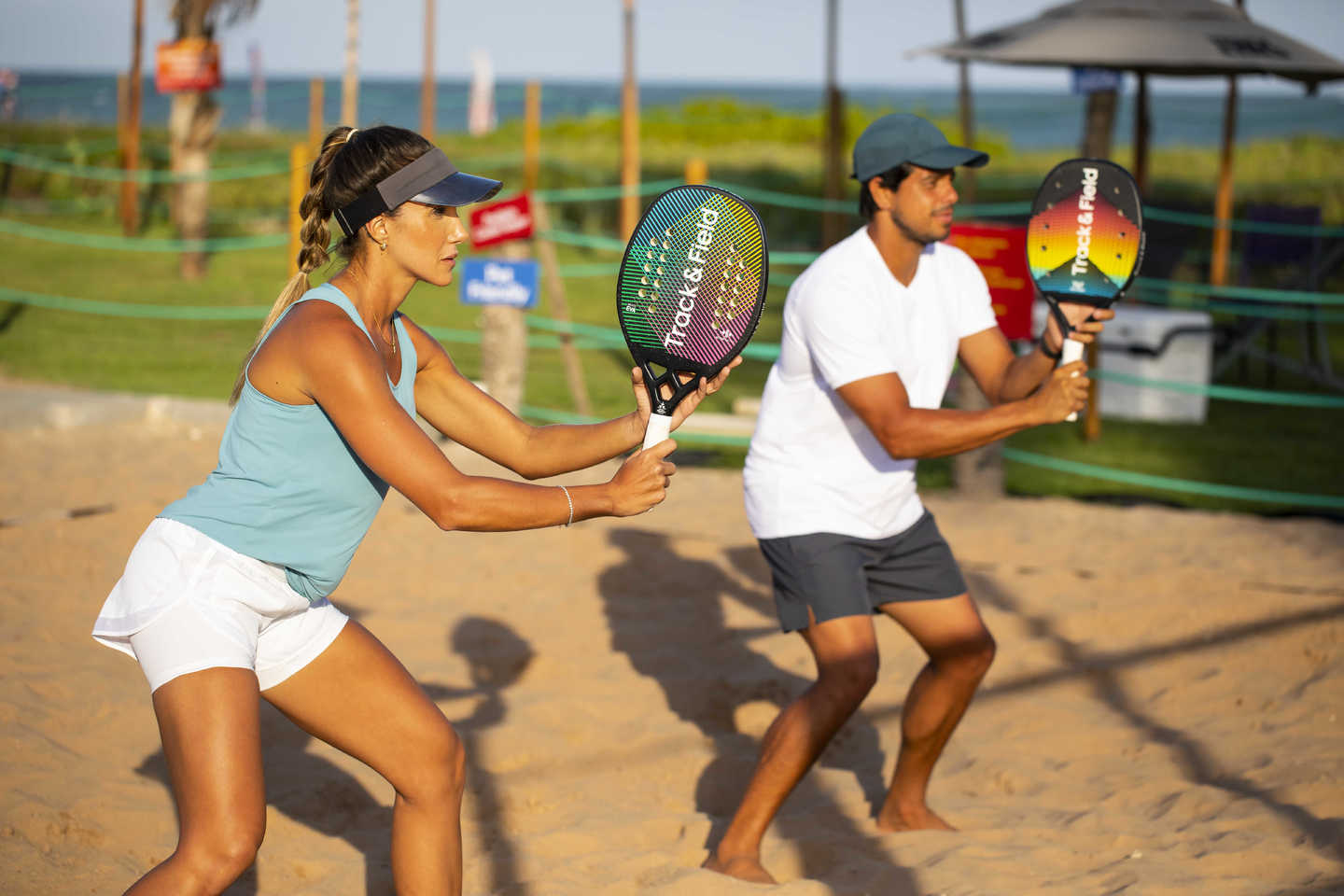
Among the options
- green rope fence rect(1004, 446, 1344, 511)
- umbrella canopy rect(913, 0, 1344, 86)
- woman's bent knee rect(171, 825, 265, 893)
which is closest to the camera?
woman's bent knee rect(171, 825, 265, 893)

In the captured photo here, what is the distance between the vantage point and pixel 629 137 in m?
11.7

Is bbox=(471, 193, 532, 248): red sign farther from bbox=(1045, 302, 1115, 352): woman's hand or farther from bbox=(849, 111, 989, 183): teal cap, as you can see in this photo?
A: bbox=(1045, 302, 1115, 352): woman's hand

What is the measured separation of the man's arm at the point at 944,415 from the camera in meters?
3.11

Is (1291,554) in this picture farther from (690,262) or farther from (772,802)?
(690,262)

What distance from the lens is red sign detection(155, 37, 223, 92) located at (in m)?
15.9

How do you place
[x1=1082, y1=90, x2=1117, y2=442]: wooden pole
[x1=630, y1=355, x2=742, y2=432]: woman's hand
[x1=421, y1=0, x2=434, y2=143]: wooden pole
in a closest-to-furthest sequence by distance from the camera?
1. [x1=630, y1=355, x2=742, y2=432]: woman's hand
2. [x1=1082, y1=90, x2=1117, y2=442]: wooden pole
3. [x1=421, y1=0, x2=434, y2=143]: wooden pole

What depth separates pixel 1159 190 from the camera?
24.2m

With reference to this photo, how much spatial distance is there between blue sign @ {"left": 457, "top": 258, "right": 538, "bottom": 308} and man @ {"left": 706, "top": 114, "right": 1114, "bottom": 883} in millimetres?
4033

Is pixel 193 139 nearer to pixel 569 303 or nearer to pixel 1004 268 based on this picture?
pixel 569 303

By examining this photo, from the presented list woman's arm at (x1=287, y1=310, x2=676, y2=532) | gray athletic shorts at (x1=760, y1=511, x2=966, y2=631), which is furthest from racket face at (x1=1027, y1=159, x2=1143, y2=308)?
woman's arm at (x1=287, y1=310, x2=676, y2=532)

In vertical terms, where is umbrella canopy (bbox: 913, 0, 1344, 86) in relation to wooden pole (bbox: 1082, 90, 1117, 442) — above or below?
above

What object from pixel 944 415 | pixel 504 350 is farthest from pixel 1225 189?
pixel 944 415

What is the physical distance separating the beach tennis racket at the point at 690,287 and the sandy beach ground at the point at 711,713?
1.35m

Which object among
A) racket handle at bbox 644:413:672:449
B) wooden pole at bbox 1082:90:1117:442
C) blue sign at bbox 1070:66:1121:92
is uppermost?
blue sign at bbox 1070:66:1121:92
